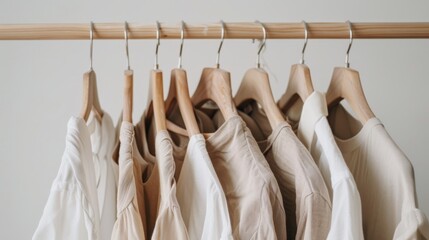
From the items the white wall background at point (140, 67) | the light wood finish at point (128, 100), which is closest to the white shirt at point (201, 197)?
the light wood finish at point (128, 100)

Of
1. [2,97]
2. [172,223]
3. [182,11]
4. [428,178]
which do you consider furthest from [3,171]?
[428,178]

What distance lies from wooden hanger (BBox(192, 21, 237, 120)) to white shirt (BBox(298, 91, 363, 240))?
11cm

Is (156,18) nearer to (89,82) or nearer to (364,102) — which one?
(89,82)

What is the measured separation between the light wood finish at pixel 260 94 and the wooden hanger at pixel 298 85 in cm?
5

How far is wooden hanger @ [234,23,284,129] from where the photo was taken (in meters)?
0.70

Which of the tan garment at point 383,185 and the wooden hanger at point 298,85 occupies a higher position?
the wooden hanger at point 298,85

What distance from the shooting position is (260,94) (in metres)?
0.76

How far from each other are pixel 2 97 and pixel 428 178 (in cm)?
102

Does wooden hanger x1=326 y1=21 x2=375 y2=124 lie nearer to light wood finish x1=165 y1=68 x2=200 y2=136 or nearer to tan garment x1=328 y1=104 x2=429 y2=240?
tan garment x1=328 y1=104 x2=429 y2=240

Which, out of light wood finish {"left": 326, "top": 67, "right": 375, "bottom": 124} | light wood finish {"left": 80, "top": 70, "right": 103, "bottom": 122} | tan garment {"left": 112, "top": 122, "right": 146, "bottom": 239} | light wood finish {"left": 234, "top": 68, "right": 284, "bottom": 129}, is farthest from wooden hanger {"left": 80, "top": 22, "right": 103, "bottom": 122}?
light wood finish {"left": 326, "top": 67, "right": 375, "bottom": 124}

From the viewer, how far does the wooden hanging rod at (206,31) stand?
2.25ft

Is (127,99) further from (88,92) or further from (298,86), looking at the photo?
(298,86)

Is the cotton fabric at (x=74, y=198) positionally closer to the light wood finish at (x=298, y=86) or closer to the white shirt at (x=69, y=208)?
the white shirt at (x=69, y=208)

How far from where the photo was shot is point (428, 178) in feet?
3.80
